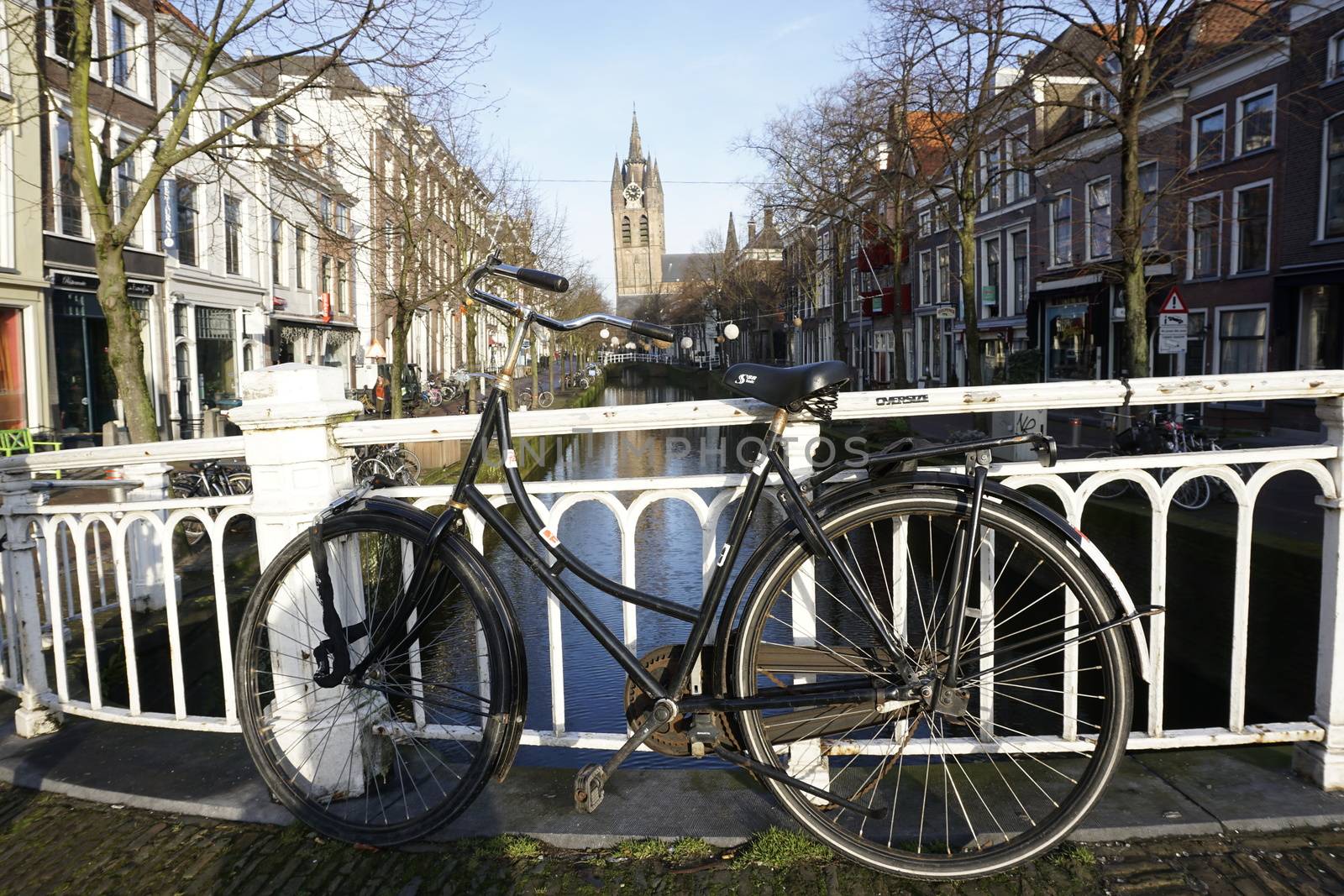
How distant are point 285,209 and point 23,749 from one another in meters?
25.1

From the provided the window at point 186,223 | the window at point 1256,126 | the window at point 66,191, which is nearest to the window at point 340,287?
the window at point 186,223

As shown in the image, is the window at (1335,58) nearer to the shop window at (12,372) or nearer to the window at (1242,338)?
the window at (1242,338)

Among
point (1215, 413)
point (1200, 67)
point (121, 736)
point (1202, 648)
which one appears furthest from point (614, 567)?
point (1200, 67)

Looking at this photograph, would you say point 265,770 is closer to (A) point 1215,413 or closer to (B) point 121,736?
(B) point 121,736

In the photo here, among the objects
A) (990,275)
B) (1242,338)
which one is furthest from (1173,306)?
(990,275)

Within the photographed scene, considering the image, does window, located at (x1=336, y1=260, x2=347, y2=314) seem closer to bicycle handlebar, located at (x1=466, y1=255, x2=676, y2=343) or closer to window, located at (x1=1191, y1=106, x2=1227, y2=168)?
window, located at (x1=1191, y1=106, x2=1227, y2=168)

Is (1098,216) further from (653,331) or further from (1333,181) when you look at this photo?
(653,331)

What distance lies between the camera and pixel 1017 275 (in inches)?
1065

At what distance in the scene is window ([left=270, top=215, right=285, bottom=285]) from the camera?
24.8 metres

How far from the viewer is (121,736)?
3086 mm

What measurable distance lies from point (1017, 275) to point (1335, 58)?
40.3 feet

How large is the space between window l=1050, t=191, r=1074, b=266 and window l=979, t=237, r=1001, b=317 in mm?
3984

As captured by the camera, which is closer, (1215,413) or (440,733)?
(440,733)

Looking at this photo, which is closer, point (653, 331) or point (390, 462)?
point (653, 331)
